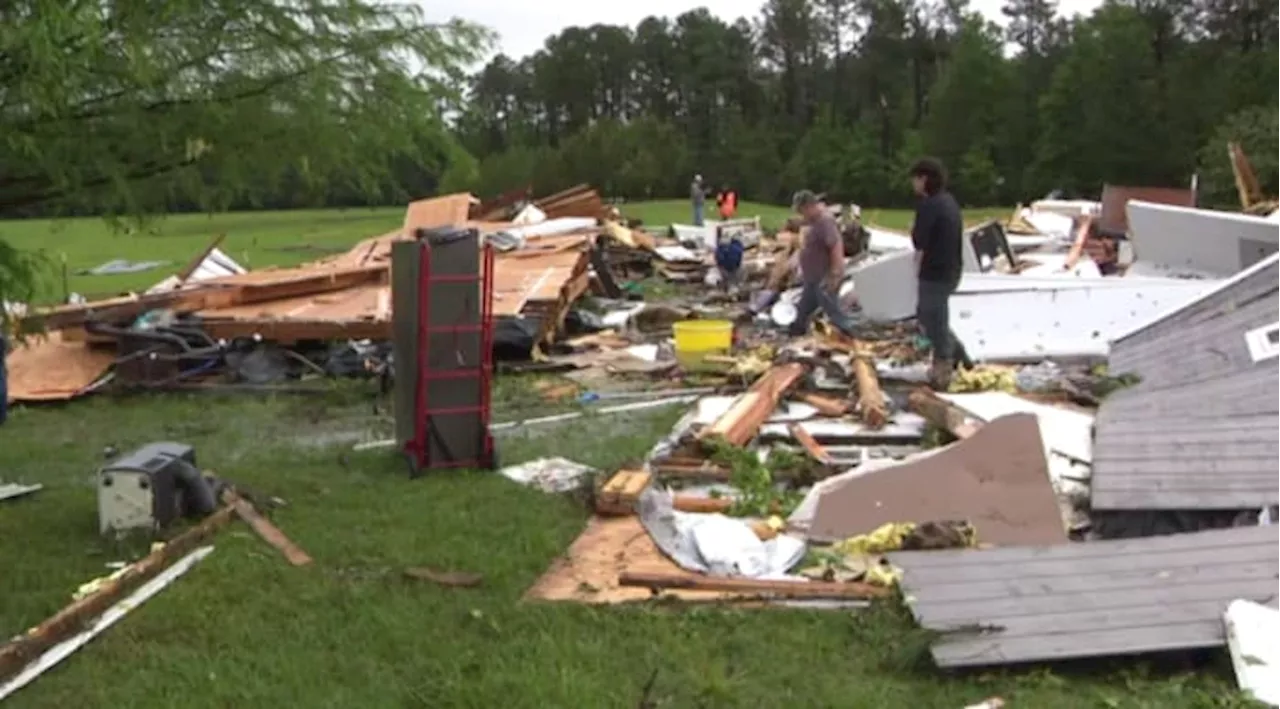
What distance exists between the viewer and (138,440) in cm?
917

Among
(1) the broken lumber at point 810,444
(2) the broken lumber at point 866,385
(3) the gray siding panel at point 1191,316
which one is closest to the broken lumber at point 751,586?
(1) the broken lumber at point 810,444

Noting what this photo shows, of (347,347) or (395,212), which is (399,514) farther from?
(395,212)

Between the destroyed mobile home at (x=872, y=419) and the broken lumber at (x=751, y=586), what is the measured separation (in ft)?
0.04

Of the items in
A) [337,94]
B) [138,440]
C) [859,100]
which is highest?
[859,100]

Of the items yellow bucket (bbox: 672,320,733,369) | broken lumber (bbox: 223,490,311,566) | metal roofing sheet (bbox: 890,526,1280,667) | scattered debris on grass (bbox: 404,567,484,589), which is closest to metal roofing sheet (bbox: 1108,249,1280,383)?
metal roofing sheet (bbox: 890,526,1280,667)

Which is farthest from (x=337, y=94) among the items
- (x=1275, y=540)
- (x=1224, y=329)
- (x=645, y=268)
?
(x=645, y=268)

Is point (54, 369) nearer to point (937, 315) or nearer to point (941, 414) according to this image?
point (937, 315)

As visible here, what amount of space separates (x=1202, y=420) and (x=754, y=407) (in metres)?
2.88

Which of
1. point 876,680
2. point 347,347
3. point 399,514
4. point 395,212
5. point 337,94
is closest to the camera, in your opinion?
point 876,680

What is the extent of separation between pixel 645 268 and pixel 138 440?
477 inches

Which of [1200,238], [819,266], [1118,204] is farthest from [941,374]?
[1118,204]

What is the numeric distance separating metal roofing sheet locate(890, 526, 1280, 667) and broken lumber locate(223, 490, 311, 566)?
2.75 m

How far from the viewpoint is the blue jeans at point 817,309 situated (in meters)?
12.2

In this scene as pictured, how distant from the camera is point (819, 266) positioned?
1221 centimetres
